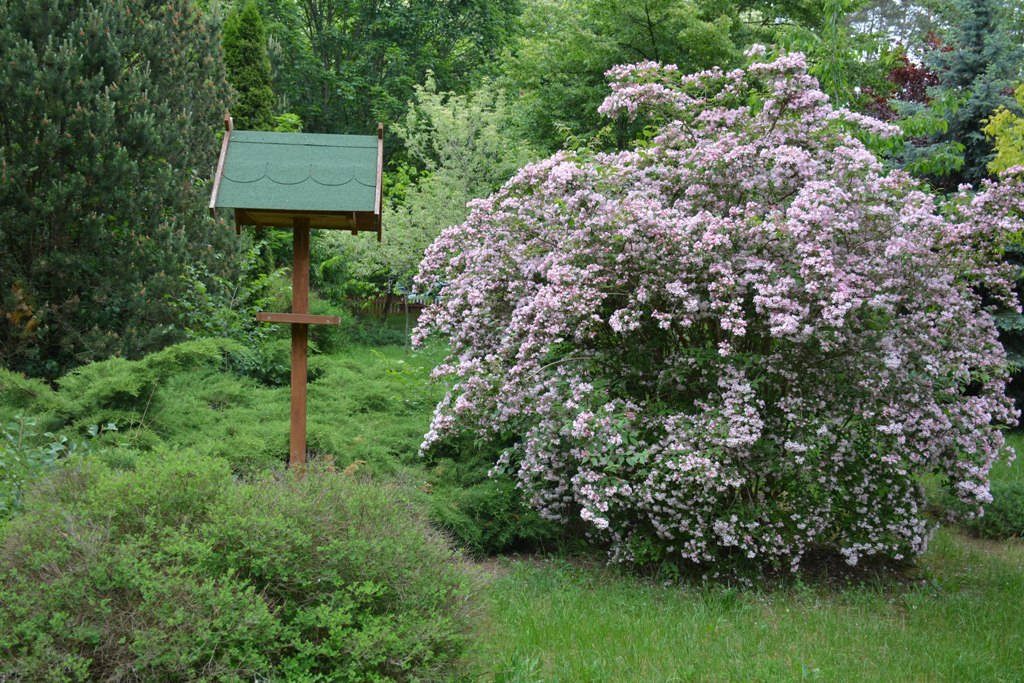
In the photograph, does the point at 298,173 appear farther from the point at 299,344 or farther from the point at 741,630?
the point at 741,630

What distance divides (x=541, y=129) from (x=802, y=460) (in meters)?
12.5

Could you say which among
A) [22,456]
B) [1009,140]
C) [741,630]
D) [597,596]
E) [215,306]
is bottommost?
[597,596]

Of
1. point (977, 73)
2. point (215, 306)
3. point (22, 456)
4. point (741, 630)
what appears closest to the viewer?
point (741, 630)

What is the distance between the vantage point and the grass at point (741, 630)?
3.84 metres

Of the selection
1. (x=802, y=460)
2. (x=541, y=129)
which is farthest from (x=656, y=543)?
(x=541, y=129)

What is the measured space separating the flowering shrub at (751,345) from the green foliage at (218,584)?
6.21 feet

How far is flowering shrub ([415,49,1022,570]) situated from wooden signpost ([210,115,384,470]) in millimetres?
994

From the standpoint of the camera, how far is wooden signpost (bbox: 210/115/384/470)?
5.41 metres

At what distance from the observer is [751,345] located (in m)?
5.70

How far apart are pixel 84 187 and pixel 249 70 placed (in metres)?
8.57

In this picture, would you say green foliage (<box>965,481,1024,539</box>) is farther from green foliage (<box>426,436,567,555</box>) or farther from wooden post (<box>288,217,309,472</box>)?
wooden post (<box>288,217,309,472</box>)

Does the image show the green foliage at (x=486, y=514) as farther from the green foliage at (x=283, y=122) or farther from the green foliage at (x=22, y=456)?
the green foliage at (x=283, y=122)

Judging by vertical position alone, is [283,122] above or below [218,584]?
above

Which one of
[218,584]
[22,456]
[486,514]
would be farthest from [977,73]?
[218,584]
